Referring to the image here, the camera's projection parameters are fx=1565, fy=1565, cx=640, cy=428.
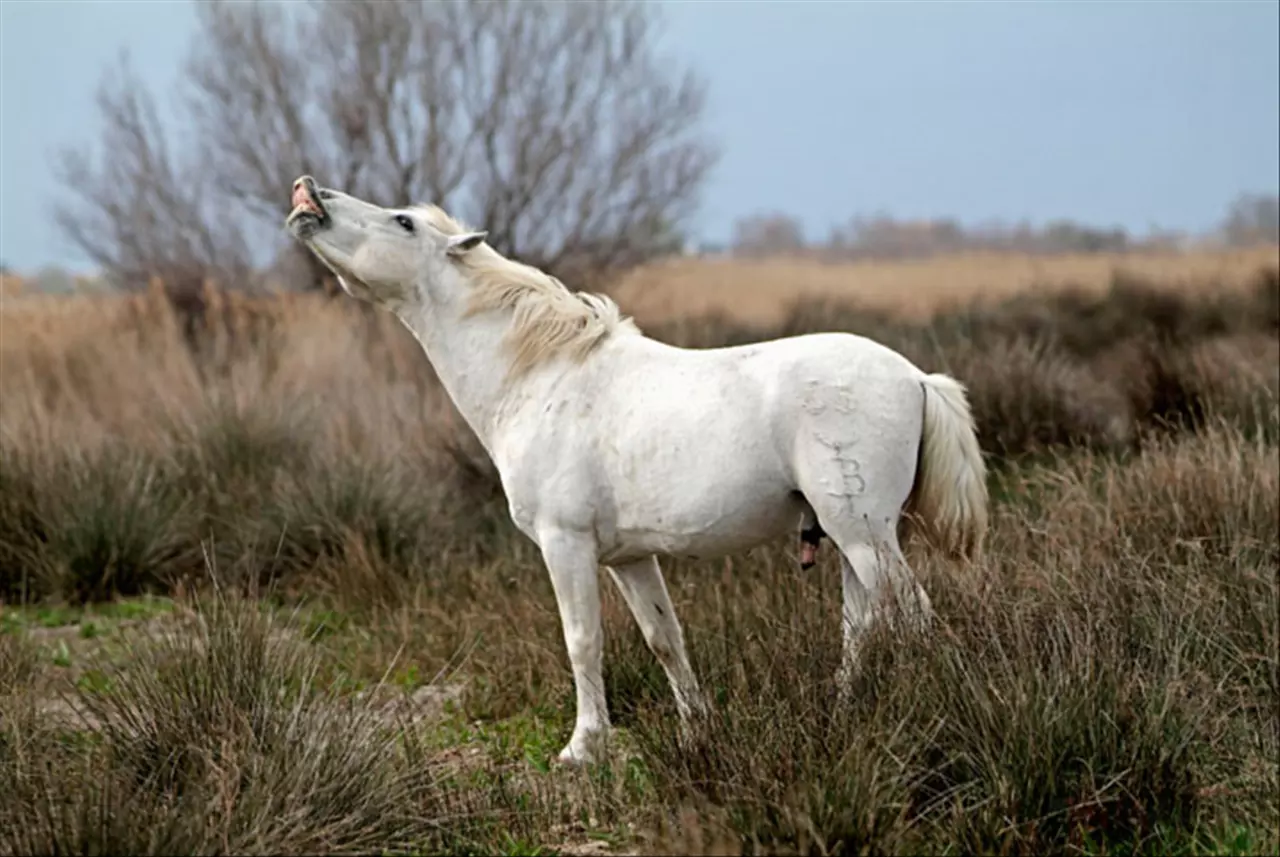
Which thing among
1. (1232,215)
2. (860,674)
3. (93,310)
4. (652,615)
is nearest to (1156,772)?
(860,674)

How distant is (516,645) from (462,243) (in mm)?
1852

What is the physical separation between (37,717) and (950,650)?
291 centimetres

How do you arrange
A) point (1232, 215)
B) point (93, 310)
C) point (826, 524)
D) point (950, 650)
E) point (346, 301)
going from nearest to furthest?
point (950, 650), point (826, 524), point (93, 310), point (346, 301), point (1232, 215)

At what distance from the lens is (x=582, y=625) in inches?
209

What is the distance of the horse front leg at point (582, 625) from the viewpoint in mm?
5238

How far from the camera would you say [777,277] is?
19781 mm

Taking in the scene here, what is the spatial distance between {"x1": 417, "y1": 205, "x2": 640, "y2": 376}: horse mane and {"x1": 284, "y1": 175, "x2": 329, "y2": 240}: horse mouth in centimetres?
41

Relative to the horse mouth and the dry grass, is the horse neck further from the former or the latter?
the dry grass

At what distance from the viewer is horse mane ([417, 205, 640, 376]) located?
217 inches

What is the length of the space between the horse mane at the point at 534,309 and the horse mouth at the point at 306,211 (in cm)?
41

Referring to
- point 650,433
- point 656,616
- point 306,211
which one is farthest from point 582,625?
Answer: point 306,211

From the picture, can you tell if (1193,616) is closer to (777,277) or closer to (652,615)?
(652,615)

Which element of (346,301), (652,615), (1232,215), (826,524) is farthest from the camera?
(1232,215)

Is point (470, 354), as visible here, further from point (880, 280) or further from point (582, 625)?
point (880, 280)
